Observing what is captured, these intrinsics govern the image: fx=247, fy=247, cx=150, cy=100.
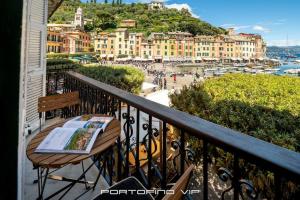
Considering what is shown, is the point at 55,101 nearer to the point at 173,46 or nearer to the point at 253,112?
the point at 253,112

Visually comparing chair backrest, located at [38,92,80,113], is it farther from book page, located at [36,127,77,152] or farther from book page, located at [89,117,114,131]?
book page, located at [36,127,77,152]

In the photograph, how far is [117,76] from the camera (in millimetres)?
10930

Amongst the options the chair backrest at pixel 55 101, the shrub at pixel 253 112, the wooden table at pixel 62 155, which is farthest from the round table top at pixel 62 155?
the shrub at pixel 253 112

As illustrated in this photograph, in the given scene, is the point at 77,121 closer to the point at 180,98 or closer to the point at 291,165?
the point at 291,165

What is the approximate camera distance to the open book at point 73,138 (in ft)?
6.13

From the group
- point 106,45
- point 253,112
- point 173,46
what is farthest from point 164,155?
point 173,46

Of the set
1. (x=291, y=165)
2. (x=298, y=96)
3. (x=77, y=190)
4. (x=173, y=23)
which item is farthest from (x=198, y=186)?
(x=173, y=23)

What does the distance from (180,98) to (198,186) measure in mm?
2359

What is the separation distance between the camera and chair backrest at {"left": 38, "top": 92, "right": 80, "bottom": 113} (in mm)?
3121

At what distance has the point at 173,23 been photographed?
4264 inches

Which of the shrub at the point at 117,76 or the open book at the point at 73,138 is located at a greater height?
the shrub at the point at 117,76

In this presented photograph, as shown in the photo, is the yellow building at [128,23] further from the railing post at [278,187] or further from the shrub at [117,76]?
the railing post at [278,187]

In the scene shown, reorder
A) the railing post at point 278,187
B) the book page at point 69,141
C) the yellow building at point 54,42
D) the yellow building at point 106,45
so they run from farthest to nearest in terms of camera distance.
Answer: the yellow building at point 106,45 < the yellow building at point 54,42 < the book page at point 69,141 < the railing post at point 278,187

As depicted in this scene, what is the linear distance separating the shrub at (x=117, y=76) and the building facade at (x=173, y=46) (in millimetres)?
73197
